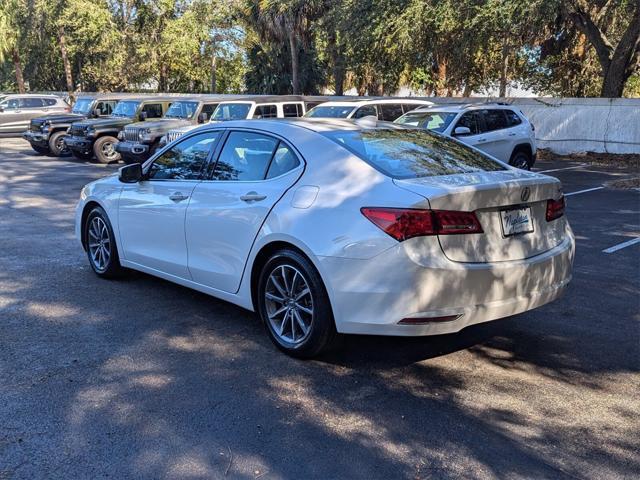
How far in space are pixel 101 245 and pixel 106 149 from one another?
13.3 m

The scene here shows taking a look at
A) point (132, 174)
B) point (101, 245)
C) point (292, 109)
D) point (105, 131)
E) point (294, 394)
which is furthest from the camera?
point (105, 131)

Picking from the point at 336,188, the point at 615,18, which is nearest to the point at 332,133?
the point at 336,188

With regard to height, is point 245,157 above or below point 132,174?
above

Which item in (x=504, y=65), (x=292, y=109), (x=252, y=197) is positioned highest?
(x=504, y=65)

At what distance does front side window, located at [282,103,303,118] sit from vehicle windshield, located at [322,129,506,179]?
1195 centimetres

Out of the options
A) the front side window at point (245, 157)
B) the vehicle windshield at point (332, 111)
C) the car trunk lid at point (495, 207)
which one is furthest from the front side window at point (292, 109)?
the car trunk lid at point (495, 207)

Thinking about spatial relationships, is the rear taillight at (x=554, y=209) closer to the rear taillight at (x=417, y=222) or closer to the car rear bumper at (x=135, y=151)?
the rear taillight at (x=417, y=222)

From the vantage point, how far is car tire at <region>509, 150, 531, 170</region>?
13.6m

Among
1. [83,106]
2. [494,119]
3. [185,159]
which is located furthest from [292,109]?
[185,159]

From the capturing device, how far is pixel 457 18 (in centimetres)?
2152

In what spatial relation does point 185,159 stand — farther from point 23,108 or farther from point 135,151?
point 23,108

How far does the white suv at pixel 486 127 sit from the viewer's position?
41.4 feet

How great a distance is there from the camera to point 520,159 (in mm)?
13875

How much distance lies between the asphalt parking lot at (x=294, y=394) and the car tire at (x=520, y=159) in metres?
7.44
